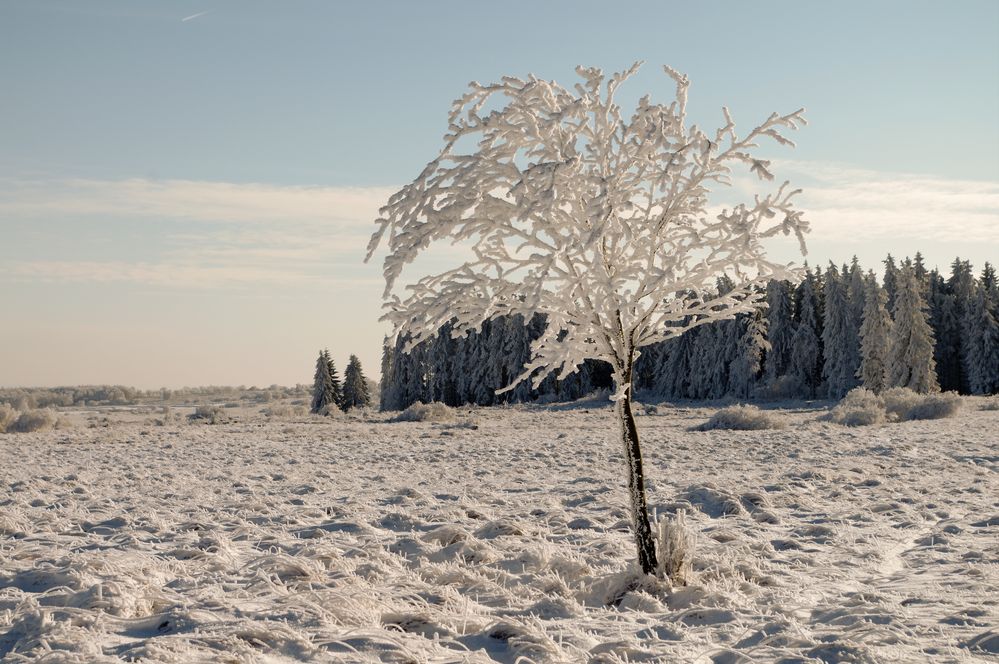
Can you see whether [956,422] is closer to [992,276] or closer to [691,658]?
[691,658]

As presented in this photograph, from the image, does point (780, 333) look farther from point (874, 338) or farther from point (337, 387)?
point (337, 387)

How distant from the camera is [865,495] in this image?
46.1 ft

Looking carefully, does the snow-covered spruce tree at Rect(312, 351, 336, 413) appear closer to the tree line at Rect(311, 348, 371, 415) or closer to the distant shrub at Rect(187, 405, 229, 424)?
the tree line at Rect(311, 348, 371, 415)

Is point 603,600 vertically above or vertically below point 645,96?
below

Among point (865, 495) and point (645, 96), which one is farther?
point (865, 495)

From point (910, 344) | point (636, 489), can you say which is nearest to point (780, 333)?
point (910, 344)

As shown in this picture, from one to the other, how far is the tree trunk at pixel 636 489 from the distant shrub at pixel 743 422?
22.9 meters

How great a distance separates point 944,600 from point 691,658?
2.99m

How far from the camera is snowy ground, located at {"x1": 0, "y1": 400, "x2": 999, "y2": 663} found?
607 cm

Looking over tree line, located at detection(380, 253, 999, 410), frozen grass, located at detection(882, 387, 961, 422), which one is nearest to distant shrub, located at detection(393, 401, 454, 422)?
tree line, located at detection(380, 253, 999, 410)

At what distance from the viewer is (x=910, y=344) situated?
5331 cm

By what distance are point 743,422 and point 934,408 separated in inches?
425

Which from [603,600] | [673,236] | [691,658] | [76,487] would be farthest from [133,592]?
[76,487]

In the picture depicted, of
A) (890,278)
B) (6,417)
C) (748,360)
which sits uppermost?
(890,278)
